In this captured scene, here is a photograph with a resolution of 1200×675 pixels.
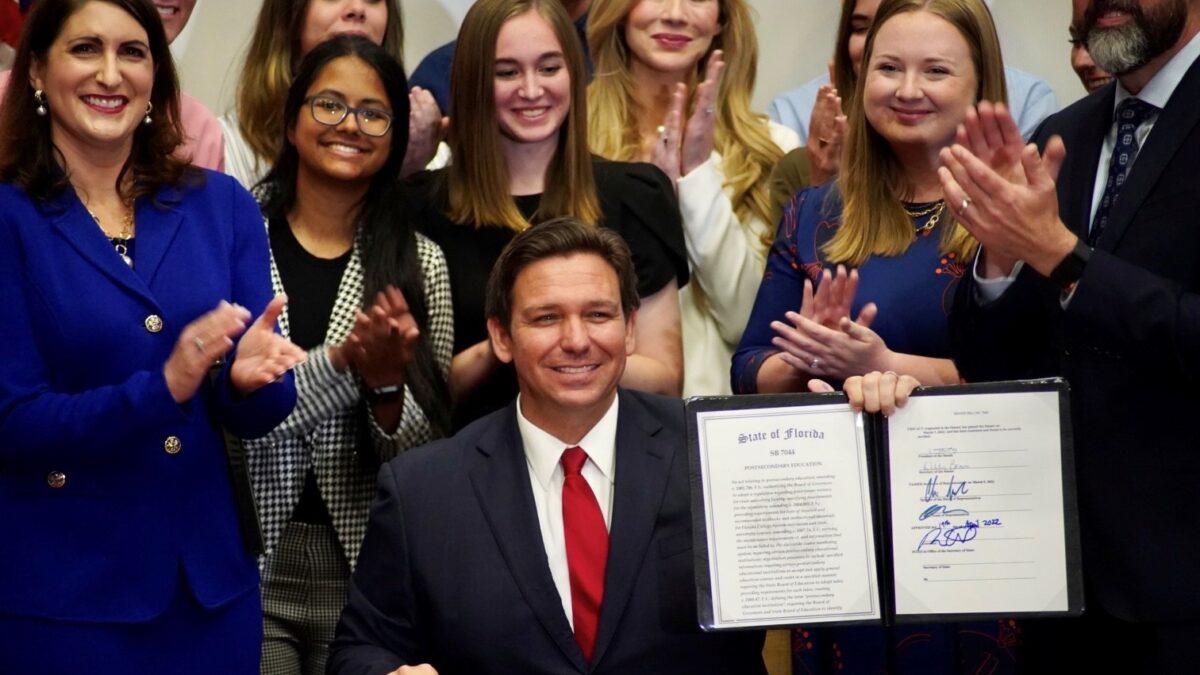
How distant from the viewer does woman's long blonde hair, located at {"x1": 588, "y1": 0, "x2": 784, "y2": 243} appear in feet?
13.9

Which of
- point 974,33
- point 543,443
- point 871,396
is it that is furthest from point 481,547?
point 974,33

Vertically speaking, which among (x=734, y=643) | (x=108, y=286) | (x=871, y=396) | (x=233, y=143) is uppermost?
(x=233, y=143)

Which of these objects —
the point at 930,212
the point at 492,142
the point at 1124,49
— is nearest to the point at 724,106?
the point at 492,142

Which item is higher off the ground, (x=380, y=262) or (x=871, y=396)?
(x=380, y=262)

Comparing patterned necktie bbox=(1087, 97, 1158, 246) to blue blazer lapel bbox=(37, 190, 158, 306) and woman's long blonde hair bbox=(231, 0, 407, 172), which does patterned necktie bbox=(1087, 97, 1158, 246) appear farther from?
woman's long blonde hair bbox=(231, 0, 407, 172)

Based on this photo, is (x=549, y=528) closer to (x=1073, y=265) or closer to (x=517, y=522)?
(x=517, y=522)

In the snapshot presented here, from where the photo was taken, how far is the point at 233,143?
4.13 meters

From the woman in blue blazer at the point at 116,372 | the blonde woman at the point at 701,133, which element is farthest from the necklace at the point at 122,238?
the blonde woman at the point at 701,133

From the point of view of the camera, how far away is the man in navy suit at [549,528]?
9.31 ft

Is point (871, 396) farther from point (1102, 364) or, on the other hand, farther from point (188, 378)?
point (188, 378)

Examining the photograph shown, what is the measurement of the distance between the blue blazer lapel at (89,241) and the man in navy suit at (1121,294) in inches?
56.5

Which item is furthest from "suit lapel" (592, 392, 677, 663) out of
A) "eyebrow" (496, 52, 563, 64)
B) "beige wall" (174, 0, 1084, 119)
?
"beige wall" (174, 0, 1084, 119)

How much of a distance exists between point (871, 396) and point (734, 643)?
0.53 meters

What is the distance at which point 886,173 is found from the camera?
3584mm
